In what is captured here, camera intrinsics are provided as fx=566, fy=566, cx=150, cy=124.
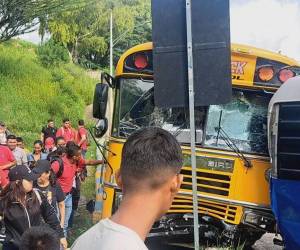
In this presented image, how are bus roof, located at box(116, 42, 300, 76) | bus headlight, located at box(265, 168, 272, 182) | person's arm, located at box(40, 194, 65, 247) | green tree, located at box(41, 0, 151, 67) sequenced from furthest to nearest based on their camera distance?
1. green tree, located at box(41, 0, 151, 67)
2. bus roof, located at box(116, 42, 300, 76)
3. bus headlight, located at box(265, 168, 272, 182)
4. person's arm, located at box(40, 194, 65, 247)

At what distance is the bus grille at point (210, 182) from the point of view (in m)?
6.62

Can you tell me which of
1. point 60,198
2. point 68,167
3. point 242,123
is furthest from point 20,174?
point 68,167

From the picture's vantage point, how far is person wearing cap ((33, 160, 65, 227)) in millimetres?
6086

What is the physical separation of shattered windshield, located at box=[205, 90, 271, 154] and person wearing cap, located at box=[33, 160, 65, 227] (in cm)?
191

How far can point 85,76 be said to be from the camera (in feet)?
112

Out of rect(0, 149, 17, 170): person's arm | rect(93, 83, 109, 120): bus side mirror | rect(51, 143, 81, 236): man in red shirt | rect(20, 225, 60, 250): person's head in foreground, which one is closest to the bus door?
rect(93, 83, 109, 120): bus side mirror

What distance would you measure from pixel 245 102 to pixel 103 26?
3849cm

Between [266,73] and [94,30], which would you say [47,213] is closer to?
[266,73]

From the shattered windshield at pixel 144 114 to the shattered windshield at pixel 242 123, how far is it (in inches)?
6.1

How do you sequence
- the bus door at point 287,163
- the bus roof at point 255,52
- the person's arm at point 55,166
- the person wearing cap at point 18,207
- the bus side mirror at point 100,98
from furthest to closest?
the person's arm at point 55,166, the bus side mirror at point 100,98, the bus roof at point 255,52, the bus door at point 287,163, the person wearing cap at point 18,207

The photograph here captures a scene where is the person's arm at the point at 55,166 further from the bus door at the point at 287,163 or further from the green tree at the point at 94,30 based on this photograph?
the green tree at the point at 94,30

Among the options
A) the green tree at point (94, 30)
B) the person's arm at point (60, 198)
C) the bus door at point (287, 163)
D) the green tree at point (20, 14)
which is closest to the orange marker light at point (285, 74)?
the bus door at point (287, 163)

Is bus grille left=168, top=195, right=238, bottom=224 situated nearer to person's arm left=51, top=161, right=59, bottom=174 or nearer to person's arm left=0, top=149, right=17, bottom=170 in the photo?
person's arm left=51, top=161, right=59, bottom=174

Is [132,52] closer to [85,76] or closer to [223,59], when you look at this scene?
[223,59]
